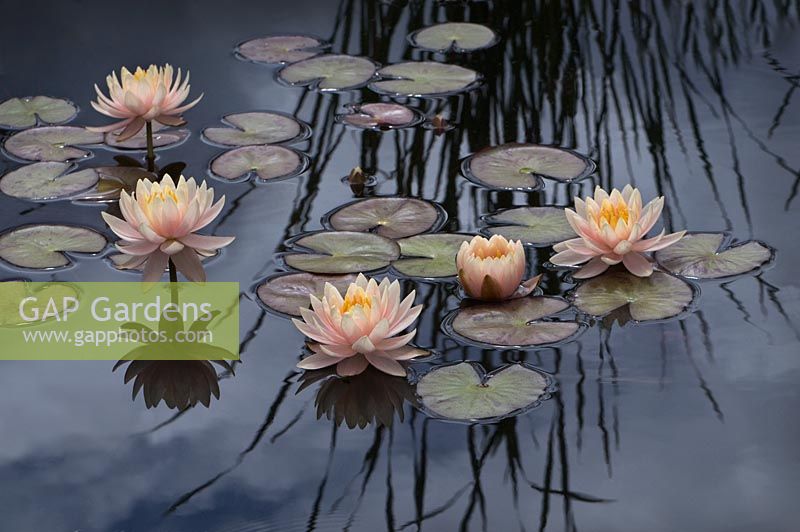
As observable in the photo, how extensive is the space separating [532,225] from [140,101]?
896 mm

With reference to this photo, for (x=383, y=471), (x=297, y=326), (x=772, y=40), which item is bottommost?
(x=383, y=471)

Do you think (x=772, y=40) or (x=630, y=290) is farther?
(x=772, y=40)

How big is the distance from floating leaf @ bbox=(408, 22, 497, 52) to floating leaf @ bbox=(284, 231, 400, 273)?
101cm

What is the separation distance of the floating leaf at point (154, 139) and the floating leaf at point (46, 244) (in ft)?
1.27

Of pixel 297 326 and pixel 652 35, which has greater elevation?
pixel 652 35

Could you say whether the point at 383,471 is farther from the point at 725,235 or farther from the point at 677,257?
the point at 725,235

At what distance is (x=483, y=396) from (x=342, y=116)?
1089 mm

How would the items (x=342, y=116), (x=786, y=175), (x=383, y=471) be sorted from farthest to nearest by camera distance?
(x=342, y=116) < (x=786, y=175) < (x=383, y=471)

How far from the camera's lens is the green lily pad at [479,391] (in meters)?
1.61

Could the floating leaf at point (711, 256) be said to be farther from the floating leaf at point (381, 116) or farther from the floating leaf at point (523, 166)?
the floating leaf at point (381, 116)

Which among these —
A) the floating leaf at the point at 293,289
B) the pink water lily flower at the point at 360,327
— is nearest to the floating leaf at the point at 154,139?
the floating leaf at the point at 293,289

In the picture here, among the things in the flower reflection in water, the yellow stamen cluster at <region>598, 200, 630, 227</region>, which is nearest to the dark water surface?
the flower reflection in water

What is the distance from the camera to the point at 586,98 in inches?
102

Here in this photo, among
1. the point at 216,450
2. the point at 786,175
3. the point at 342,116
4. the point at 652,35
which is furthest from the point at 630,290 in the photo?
the point at 652,35
